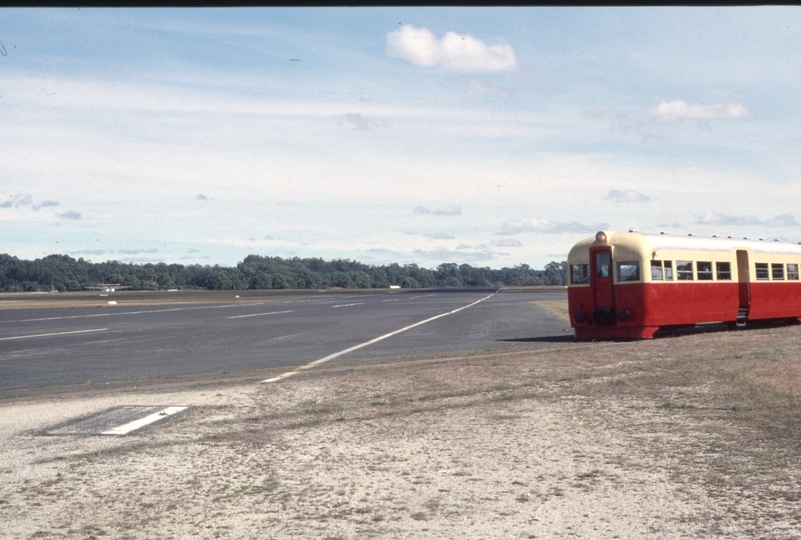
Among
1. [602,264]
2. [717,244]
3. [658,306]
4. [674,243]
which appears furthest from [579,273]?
[717,244]

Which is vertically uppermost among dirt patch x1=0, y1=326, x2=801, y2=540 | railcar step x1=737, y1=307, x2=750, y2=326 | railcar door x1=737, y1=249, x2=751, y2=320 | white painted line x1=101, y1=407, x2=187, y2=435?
railcar door x1=737, y1=249, x2=751, y2=320

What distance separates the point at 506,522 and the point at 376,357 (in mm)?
12796

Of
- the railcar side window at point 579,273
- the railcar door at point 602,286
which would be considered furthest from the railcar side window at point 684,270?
the railcar side window at point 579,273

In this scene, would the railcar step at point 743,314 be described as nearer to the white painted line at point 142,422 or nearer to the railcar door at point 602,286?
the railcar door at point 602,286

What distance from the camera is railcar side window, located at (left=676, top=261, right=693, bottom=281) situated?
21984 mm

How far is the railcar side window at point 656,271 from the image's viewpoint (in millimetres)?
21042

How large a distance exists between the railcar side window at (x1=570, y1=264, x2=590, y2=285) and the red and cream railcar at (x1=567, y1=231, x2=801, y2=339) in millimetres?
27

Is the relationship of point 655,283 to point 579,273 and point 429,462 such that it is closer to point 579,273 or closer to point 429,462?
point 579,273

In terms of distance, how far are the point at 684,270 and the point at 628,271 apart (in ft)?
6.67

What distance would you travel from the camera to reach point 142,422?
33.0ft

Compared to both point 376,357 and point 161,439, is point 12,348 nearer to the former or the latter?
point 376,357

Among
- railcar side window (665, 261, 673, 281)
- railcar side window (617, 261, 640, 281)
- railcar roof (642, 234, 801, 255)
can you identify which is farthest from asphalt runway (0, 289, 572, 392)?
railcar roof (642, 234, 801, 255)

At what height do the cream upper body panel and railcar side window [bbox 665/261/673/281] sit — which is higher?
the cream upper body panel

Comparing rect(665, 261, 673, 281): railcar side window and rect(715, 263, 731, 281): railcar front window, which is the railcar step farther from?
rect(665, 261, 673, 281): railcar side window
